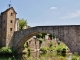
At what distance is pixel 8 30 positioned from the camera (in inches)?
1578

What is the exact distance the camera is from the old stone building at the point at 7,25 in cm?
3988

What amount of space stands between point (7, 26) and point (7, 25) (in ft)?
0.69

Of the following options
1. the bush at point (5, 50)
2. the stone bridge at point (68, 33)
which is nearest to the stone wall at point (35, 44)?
the bush at point (5, 50)

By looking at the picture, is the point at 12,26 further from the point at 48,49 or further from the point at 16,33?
the point at 48,49

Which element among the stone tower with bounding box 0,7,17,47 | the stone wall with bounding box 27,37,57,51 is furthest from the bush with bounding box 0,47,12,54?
the stone wall with bounding box 27,37,57,51

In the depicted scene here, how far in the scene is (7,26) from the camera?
3988cm

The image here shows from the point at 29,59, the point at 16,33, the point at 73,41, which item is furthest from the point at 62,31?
the point at 16,33

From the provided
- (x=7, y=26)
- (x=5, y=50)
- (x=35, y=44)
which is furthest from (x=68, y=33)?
(x=35, y=44)

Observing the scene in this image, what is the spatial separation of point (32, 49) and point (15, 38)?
6537mm

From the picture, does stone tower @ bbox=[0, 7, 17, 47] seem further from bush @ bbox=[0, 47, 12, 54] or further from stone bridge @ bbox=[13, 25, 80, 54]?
stone bridge @ bbox=[13, 25, 80, 54]

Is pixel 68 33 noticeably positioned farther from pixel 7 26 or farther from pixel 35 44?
pixel 35 44

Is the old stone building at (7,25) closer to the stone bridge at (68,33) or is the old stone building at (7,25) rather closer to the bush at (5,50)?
the bush at (5,50)

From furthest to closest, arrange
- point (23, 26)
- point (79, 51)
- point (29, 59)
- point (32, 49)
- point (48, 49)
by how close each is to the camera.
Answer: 1. point (23, 26)
2. point (48, 49)
3. point (32, 49)
4. point (29, 59)
5. point (79, 51)

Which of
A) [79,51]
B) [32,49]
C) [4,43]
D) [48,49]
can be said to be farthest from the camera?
[48,49]
